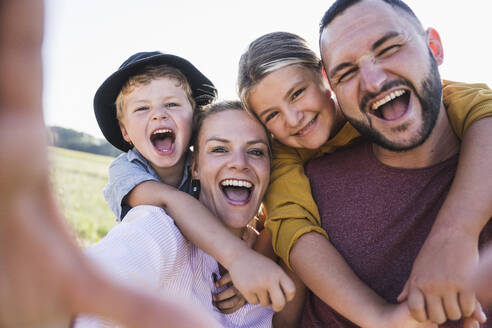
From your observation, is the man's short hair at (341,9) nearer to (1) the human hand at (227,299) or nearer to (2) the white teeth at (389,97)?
(2) the white teeth at (389,97)

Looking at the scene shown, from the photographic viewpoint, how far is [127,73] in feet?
10.8

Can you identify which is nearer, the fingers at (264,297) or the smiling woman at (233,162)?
the fingers at (264,297)

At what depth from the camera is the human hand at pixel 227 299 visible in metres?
2.36

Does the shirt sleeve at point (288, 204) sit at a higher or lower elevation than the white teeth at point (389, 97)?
lower

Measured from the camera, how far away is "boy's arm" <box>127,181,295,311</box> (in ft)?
6.32

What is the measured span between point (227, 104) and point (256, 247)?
1.12 meters

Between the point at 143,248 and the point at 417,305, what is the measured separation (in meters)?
1.24

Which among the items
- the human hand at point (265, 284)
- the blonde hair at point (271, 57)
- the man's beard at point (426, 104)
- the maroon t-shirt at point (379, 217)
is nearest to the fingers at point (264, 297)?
the human hand at point (265, 284)

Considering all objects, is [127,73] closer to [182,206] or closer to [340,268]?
[182,206]

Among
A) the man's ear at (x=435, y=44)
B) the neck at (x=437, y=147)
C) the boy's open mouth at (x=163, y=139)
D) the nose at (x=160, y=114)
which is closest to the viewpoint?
the neck at (x=437, y=147)

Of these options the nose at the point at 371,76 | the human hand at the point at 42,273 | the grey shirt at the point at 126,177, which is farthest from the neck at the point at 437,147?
the human hand at the point at 42,273

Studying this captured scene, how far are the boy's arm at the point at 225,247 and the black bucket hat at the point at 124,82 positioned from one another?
1.05 meters

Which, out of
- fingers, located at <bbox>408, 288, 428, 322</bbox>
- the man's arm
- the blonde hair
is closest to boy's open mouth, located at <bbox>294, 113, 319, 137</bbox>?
the blonde hair

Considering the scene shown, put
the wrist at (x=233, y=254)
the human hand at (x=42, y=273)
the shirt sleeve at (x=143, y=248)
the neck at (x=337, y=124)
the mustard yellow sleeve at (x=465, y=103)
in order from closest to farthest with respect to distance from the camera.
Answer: the human hand at (x=42, y=273)
the shirt sleeve at (x=143, y=248)
the wrist at (x=233, y=254)
the mustard yellow sleeve at (x=465, y=103)
the neck at (x=337, y=124)
